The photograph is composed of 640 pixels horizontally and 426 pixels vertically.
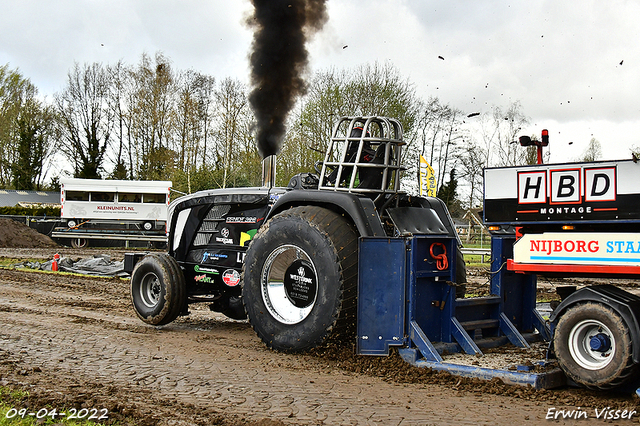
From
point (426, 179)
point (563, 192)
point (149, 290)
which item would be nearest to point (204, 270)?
point (149, 290)

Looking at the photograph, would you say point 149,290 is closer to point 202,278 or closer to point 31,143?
point 202,278

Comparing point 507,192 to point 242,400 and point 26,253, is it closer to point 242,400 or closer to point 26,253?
point 242,400

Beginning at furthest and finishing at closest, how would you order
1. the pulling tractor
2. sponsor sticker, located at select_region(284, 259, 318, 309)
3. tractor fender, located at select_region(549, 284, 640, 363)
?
sponsor sticker, located at select_region(284, 259, 318, 309), the pulling tractor, tractor fender, located at select_region(549, 284, 640, 363)

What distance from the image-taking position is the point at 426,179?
24.9 metres

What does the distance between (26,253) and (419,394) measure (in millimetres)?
23064

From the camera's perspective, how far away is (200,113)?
42125 mm

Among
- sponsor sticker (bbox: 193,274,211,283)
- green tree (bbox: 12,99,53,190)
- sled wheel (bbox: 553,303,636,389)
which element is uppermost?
green tree (bbox: 12,99,53,190)

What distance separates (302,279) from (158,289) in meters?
3.02

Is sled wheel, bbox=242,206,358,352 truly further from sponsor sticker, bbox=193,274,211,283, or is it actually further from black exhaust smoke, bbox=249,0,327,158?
black exhaust smoke, bbox=249,0,327,158

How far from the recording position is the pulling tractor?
493 cm

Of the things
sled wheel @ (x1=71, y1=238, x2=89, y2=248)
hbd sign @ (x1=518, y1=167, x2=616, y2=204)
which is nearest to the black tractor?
hbd sign @ (x1=518, y1=167, x2=616, y2=204)

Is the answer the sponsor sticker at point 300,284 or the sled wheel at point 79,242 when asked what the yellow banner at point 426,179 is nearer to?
the sled wheel at point 79,242

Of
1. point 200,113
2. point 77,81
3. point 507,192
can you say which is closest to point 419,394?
point 507,192

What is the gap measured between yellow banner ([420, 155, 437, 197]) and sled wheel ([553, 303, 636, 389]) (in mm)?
18847
